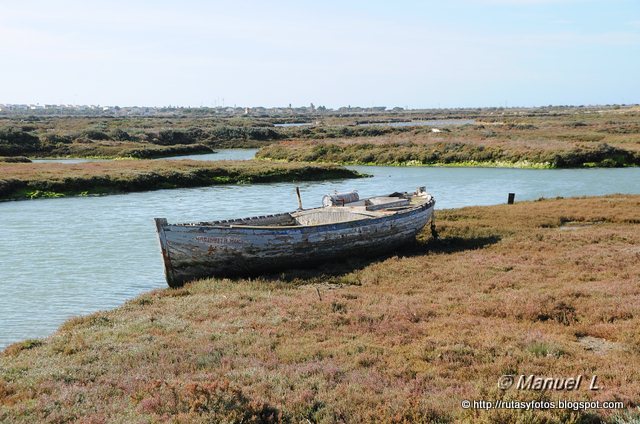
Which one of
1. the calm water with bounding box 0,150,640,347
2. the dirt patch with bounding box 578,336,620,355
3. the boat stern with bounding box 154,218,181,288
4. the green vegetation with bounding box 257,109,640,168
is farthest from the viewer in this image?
the green vegetation with bounding box 257,109,640,168

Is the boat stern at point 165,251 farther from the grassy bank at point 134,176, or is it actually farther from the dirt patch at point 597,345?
the grassy bank at point 134,176

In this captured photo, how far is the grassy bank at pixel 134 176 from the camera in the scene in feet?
146

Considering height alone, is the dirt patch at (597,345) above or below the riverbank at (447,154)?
below

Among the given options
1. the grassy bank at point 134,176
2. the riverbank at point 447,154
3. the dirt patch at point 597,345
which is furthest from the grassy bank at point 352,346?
the riverbank at point 447,154

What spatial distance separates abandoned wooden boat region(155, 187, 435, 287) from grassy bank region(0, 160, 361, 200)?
27.2 m

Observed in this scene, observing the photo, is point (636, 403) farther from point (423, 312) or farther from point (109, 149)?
point (109, 149)

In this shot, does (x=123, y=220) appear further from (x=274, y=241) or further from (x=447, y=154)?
(x=447, y=154)

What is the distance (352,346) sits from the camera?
11859mm

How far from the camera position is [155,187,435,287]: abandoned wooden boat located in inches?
730

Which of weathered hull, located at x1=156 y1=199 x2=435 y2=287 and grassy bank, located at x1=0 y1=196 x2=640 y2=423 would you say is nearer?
grassy bank, located at x1=0 y1=196 x2=640 y2=423

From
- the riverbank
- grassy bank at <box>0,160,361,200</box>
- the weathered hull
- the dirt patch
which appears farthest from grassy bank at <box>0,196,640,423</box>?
the riverbank

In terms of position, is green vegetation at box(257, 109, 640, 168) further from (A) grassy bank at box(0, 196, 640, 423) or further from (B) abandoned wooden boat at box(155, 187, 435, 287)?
(A) grassy bank at box(0, 196, 640, 423)

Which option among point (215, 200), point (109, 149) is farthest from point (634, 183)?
point (109, 149)

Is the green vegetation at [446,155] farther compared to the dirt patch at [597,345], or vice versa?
the green vegetation at [446,155]
